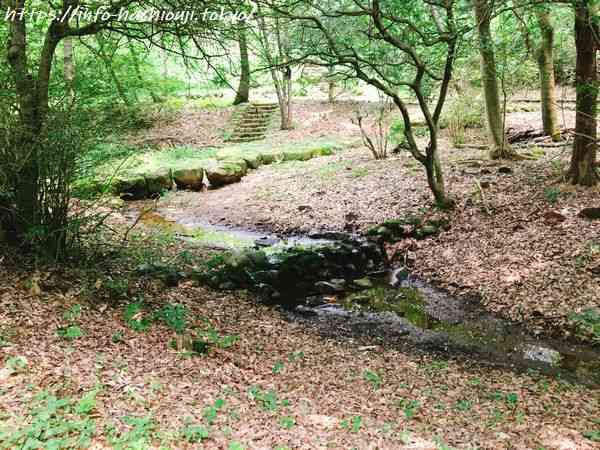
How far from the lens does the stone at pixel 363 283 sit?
24.6 ft

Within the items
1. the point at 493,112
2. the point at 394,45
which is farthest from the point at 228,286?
the point at 493,112

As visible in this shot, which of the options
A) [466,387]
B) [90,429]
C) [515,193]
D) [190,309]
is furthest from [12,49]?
[515,193]

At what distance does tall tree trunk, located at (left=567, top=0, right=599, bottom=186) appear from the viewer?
7488 mm

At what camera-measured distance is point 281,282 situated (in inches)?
297

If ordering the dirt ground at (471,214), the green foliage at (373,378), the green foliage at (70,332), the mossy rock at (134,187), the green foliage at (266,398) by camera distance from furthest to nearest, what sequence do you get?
the mossy rock at (134,187), the dirt ground at (471,214), the green foliage at (373,378), the green foliage at (70,332), the green foliage at (266,398)

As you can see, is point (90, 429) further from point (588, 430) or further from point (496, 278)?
point (496, 278)

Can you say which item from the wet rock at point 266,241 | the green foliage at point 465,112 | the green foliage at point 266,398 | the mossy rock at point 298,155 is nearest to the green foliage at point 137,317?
the green foliage at point 266,398

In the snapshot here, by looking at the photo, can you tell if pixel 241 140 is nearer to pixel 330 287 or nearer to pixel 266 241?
pixel 266 241

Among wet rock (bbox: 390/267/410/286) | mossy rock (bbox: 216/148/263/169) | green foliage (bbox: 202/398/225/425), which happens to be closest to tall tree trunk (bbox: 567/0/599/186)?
wet rock (bbox: 390/267/410/286)

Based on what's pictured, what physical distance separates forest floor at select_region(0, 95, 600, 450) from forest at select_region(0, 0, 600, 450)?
0.03 meters

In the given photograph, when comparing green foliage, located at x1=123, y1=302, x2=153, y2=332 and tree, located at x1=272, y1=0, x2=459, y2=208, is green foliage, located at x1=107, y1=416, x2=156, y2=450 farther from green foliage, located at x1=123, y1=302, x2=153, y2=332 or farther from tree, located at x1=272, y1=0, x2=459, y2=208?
tree, located at x1=272, y1=0, x2=459, y2=208

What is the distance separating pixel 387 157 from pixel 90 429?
1243cm

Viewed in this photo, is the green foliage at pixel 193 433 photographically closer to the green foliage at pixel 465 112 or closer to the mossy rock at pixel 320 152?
the mossy rock at pixel 320 152

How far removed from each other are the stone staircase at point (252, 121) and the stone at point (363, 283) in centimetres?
1230
